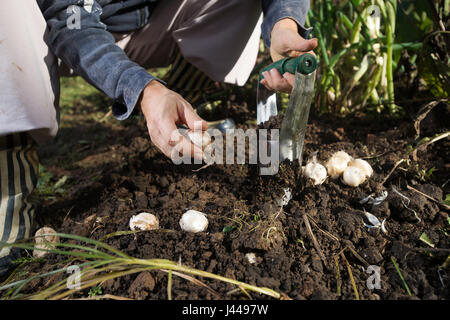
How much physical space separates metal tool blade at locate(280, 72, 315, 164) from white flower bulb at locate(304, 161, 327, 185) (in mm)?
74

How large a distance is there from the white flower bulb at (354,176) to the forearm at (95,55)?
73 centimetres

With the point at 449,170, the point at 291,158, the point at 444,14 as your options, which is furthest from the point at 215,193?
the point at 444,14

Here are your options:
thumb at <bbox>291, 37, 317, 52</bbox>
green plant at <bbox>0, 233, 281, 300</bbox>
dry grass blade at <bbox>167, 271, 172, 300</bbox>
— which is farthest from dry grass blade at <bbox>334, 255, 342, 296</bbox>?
thumb at <bbox>291, 37, 317, 52</bbox>

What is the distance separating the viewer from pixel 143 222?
1.14m

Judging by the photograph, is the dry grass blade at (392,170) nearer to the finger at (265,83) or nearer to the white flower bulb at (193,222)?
the finger at (265,83)

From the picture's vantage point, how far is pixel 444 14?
64.0 inches

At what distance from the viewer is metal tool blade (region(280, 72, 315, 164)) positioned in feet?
3.41

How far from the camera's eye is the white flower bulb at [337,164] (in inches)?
50.6

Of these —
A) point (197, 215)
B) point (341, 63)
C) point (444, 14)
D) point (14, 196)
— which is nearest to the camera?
point (197, 215)

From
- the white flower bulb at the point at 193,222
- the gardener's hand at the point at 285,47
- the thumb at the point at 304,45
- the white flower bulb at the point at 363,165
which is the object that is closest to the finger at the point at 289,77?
the gardener's hand at the point at 285,47

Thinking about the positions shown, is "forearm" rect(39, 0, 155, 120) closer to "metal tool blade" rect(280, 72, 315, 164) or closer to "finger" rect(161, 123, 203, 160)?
"finger" rect(161, 123, 203, 160)

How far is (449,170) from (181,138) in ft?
3.17

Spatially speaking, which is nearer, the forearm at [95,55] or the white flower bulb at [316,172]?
the forearm at [95,55]
